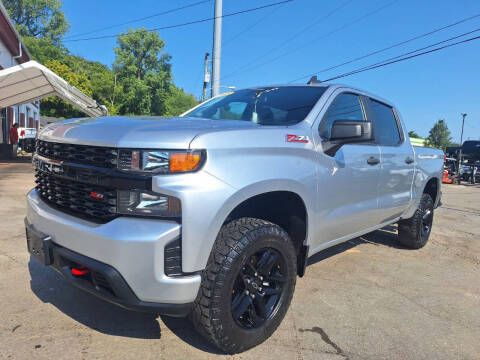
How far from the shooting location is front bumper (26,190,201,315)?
1.76 m

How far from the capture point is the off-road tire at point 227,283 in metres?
1.98

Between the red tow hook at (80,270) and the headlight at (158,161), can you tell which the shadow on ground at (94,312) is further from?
the headlight at (158,161)

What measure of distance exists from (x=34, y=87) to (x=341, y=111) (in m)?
13.8

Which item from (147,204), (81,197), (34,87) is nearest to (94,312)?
(81,197)

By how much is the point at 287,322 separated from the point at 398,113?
3019mm

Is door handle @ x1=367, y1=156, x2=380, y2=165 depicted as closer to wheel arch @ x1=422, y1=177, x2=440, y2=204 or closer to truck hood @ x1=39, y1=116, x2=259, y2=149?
truck hood @ x1=39, y1=116, x2=259, y2=149

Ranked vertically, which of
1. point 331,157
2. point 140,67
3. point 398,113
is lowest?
point 331,157

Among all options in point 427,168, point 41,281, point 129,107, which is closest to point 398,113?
point 427,168

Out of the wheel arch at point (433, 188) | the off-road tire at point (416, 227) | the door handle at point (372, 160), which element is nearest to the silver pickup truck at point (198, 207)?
the door handle at point (372, 160)

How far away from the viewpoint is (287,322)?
106 inches

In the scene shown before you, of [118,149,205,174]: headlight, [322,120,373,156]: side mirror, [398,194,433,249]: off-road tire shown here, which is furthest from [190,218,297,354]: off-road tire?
[398,194,433,249]: off-road tire

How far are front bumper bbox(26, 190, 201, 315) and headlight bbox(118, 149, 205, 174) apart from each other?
26 cm

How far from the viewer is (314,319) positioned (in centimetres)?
277

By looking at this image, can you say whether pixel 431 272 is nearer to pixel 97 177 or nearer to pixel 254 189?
pixel 254 189
